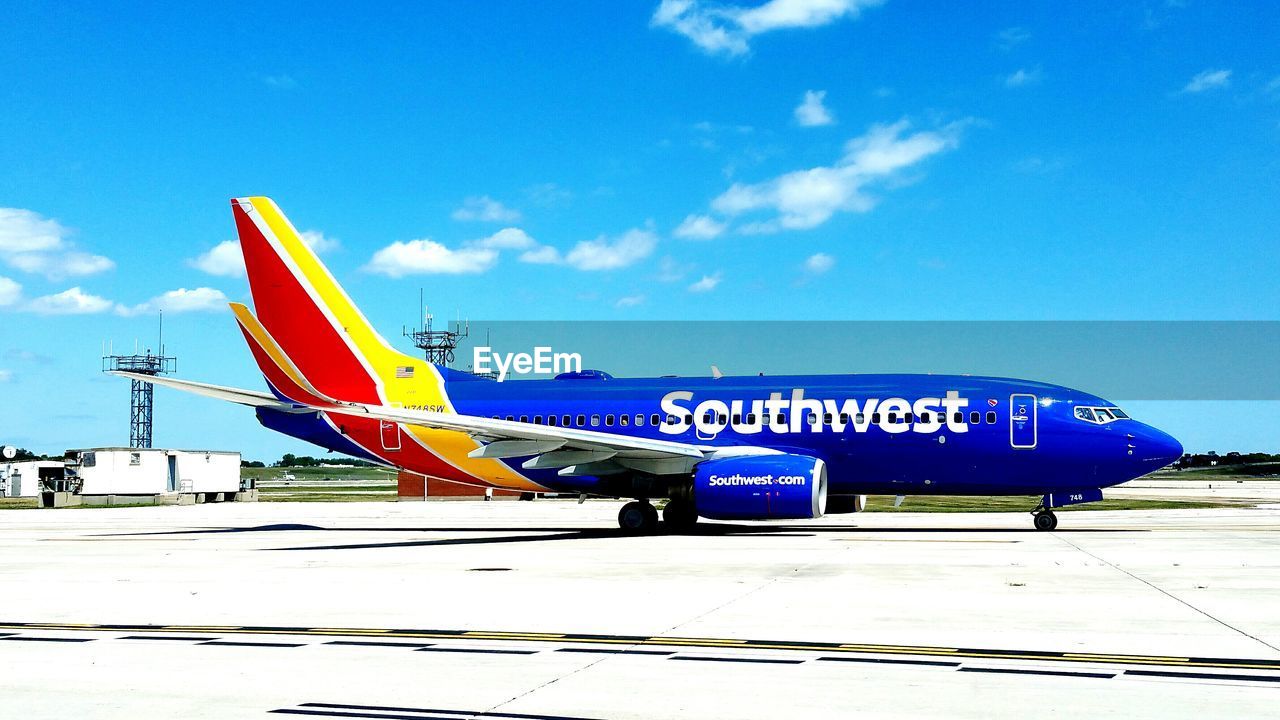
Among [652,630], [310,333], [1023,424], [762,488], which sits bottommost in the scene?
[652,630]

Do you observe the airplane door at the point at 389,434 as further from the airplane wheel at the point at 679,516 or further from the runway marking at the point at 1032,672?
the runway marking at the point at 1032,672

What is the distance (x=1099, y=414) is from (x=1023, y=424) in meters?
1.99

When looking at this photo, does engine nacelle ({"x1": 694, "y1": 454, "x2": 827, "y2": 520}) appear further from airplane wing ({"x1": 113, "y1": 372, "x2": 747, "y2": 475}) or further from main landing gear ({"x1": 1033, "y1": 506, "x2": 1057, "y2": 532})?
main landing gear ({"x1": 1033, "y1": 506, "x2": 1057, "y2": 532})

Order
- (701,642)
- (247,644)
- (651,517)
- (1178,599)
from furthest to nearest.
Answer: (651,517) → (1178,599) → (247,644) → (701,642)

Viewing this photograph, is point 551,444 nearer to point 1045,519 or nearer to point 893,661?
point 1045,519

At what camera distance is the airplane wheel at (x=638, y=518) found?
99.3ft

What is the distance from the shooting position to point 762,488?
27141 mm

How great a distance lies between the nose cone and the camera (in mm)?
27703

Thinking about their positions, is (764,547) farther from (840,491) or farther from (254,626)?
(254,626)

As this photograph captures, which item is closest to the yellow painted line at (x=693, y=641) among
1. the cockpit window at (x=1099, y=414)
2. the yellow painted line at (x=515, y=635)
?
the yellow painted line at (x=515, y=635)

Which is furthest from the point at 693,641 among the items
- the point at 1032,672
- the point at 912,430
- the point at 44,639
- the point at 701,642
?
the point at 912,430

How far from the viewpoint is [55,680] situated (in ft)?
30.3

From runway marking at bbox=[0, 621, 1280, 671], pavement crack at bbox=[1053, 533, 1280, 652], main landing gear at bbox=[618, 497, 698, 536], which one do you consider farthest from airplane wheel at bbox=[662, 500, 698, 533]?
runway marking at bbox=[0, 621, 1280, 671]

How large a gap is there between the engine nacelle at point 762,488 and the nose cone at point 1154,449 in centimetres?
786
